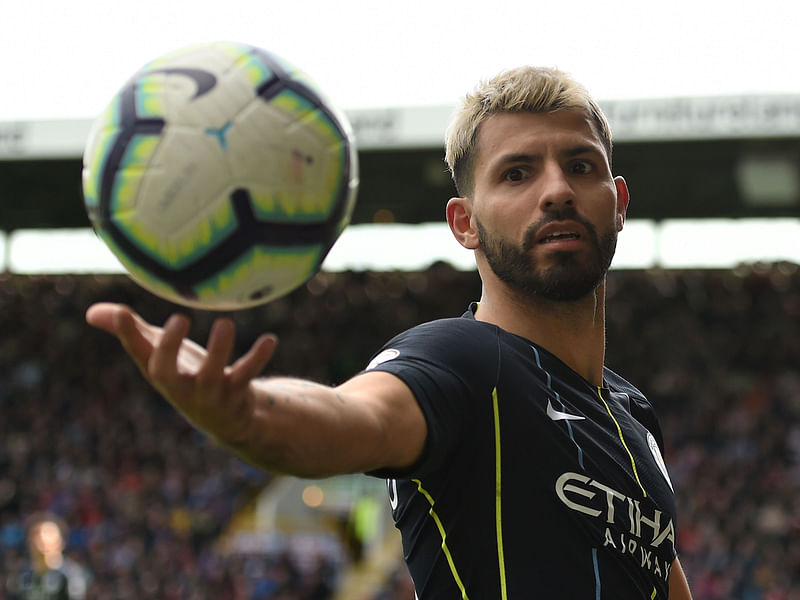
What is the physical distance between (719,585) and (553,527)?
445 inches

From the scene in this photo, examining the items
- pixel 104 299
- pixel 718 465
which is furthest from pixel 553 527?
pixel 104 299

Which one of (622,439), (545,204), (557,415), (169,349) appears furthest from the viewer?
(622,439)

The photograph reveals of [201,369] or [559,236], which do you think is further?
[559,236]

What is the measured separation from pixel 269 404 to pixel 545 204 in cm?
97

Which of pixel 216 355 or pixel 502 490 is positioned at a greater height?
pixel 216 355

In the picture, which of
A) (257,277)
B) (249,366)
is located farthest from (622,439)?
(249,366)

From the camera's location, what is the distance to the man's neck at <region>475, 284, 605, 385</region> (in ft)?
7.72

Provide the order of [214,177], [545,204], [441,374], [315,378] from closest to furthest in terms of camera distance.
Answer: [214,177] < [441,374] < [545,204] < [315,378]

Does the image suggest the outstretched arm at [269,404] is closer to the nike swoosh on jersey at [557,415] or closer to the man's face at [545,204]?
the nike swoosh on jersey at [557,415]

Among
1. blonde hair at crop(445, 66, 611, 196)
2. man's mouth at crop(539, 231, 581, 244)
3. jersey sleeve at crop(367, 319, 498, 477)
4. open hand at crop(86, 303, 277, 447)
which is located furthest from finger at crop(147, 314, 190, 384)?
blonde hair at crop(445, 66, 611, 196)

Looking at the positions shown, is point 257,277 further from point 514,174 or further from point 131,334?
point 514,174

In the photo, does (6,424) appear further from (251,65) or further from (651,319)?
(251,65)

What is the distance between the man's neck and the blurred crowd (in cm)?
1014

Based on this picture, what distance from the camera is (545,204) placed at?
2.24m
